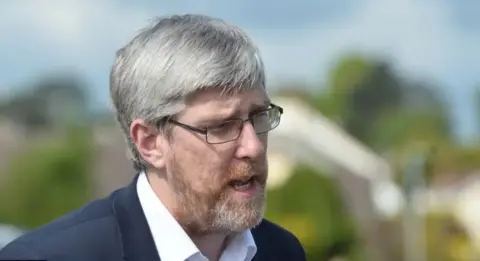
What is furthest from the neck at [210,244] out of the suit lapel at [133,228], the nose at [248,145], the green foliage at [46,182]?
the green foliage at [46,182]

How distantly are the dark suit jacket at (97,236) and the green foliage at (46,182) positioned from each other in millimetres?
14773

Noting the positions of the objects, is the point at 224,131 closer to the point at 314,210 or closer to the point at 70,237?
the point at 70,237

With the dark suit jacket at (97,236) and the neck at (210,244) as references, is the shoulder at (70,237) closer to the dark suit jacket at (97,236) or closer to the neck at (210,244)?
the dark suit jacket at (97,236)

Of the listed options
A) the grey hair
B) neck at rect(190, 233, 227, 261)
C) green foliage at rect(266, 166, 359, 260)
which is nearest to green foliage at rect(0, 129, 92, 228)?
green foliage at rect(266, 166, 359, 260)

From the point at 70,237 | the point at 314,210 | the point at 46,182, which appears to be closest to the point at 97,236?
the point at 70,237

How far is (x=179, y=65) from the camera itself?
98.8 inches

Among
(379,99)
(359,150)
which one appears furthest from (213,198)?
(379,99)

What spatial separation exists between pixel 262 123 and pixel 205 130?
143 mm

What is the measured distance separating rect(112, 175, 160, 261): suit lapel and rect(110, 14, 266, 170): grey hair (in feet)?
0.62

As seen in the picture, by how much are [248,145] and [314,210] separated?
12823 millimetres

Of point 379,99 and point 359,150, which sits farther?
point 379,99

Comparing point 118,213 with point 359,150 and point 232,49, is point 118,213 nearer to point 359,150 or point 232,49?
point 232,49

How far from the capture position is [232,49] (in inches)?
101

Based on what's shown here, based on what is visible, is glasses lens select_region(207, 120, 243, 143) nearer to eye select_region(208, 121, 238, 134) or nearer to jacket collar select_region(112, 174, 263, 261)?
eye select_region(208, 121, 238, 134)
